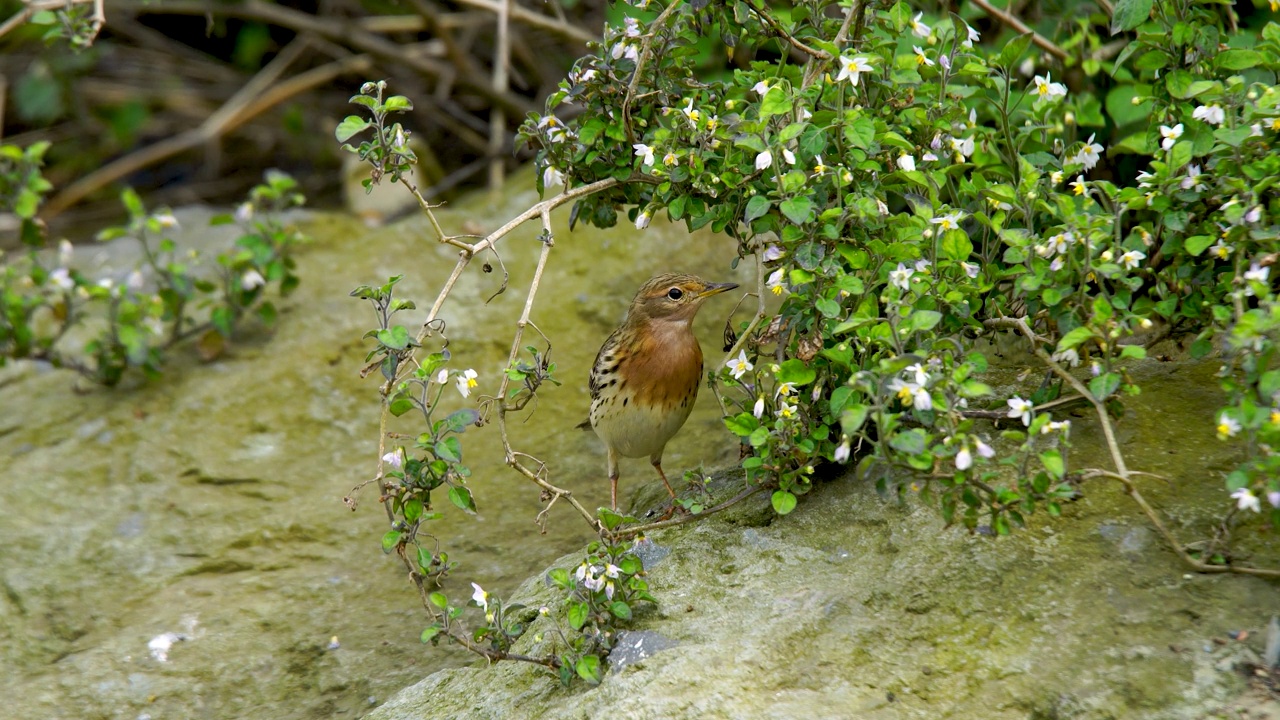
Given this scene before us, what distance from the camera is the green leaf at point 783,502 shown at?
3494 mm

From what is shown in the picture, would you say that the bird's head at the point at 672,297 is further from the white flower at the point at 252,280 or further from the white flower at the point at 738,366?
the white flower at the point at 252,280

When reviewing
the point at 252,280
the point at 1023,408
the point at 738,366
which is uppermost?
the point at 252,280

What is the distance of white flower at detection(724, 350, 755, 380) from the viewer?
3.58 metres

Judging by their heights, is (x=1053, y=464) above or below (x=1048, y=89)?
below

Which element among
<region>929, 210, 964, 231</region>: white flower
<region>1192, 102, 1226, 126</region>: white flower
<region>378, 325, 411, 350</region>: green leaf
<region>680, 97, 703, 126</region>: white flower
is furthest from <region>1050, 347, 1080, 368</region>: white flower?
<region>378, 325, 411, 350</region>: green leaf

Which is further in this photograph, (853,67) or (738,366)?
(738,366)

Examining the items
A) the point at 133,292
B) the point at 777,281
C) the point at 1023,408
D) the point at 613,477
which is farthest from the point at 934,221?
the point at 133,292

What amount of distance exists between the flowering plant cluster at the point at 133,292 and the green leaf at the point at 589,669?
10.2ft

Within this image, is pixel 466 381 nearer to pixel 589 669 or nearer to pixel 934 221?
pixel 589 669

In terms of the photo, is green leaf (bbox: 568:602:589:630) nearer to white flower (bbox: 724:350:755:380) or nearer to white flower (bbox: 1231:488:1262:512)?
white flower (bbox: 724:350:755:380)

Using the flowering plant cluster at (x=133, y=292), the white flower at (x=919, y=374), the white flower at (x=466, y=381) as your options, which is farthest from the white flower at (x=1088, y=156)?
the flowering plant cluster at (x=133, y=292)

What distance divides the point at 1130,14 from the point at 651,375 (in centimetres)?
202

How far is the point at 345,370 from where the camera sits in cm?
576

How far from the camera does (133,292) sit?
5992 mm
